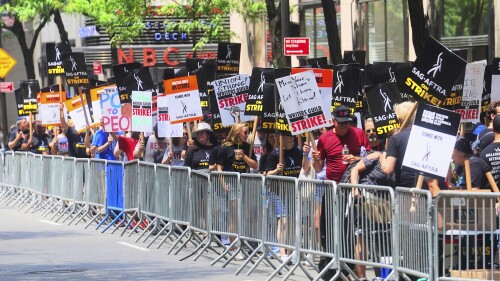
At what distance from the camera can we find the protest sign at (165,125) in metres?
21.3

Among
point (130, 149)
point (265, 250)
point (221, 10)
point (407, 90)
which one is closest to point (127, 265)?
point (265, 250)

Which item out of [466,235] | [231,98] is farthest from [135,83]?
[466,235]

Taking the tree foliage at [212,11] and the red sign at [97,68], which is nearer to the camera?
the tree foliage at [212,11]

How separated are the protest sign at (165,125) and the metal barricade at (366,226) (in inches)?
323

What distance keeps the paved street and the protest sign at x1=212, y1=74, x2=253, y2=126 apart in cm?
227

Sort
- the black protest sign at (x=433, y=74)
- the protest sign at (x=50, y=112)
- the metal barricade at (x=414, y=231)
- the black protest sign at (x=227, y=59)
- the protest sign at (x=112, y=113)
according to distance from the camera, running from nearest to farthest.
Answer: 1. the metal barricade at (x=414, y=231)
2. the black protest sign at (x=433, y=74)
3. the protest sign at (x=112, y=113)
4. the black protest sign at (x=227, y=59)
5. the protest sign at (x=50, y=112)

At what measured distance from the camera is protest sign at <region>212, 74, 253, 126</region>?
20734 millimetres

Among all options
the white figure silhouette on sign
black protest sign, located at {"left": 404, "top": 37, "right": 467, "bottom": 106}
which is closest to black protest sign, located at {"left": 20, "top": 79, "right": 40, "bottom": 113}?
black protest sign, located at {"left": 404, "top": 37, "right": 467, "bottom": 106}

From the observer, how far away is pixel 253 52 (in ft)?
139

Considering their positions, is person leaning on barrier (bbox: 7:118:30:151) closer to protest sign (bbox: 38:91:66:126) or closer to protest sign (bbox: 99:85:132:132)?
protest sign (bbox: 38:91:66:126)

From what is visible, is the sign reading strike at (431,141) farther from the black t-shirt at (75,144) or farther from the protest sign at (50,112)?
the protest sign at (50,112)

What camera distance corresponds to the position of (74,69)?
89.6 ft

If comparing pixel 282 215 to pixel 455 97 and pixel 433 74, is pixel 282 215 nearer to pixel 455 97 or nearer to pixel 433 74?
pixel 433 74

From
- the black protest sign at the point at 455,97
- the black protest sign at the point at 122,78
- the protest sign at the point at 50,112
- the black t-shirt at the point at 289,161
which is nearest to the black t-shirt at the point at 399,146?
the black protest sign at the point at 455,97
